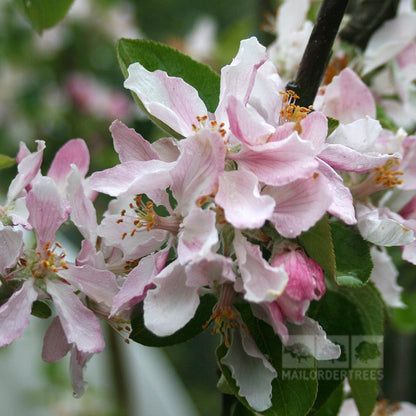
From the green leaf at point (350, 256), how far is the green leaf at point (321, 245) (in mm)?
23

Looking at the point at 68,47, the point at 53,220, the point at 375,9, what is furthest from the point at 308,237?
the point at 68,47

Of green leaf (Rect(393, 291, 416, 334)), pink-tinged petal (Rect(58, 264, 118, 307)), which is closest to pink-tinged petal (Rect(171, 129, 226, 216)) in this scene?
pink-tinged petal (Rect(58, 264, 118, 307))

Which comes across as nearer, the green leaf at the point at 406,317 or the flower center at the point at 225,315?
the flower center at the point at 225,315

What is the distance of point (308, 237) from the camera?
1.75ft

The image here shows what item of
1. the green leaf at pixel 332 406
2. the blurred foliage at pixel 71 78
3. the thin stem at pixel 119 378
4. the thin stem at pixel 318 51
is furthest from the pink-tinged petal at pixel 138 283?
the thin stem at pixel 119 378

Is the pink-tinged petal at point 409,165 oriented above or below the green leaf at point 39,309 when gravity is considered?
above

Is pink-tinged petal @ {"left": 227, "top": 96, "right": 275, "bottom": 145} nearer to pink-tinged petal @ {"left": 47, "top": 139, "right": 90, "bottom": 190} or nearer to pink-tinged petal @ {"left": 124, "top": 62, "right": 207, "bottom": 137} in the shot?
pink-tinged petal @ {"left": 124, "top": 62, "right": 207, "bottom": 137}

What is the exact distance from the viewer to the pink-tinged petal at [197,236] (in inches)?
18.2

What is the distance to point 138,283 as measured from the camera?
0.53 metres

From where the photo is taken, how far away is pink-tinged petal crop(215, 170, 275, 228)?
0.46 m

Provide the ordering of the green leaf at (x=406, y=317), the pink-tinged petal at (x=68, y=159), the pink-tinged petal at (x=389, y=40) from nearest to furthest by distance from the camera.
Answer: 1. the pink-tinged petal at (x=68, y=159)
2. the pink-tinged petal at (x=389, y=40)
3. the green leaf at (x=406, y=317)

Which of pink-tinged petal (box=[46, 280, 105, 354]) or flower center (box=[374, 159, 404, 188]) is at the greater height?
flower center (box=[374, 159, 404, 188])

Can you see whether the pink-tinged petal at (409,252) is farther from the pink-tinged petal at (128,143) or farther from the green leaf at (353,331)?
the pink-tinged petal at (128,143)

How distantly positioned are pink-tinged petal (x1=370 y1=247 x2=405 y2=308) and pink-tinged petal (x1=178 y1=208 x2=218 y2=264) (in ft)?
0.76
